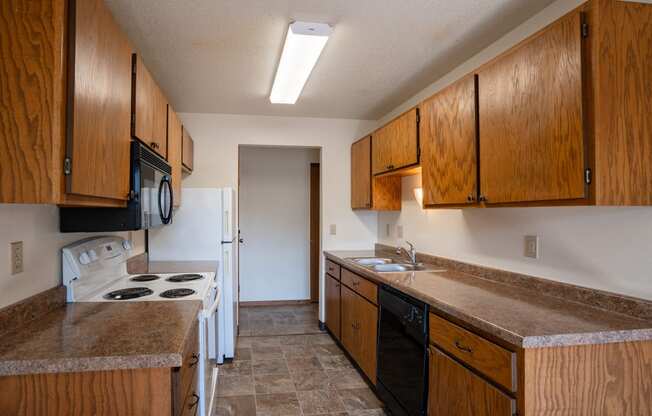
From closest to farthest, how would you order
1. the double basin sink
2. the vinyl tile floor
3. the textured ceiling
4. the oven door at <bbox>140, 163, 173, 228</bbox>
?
the oven door at <bbox>140, 163, 173, 228</bbox> < the textured ceiling < the vinyl tile floor < the double basin sink

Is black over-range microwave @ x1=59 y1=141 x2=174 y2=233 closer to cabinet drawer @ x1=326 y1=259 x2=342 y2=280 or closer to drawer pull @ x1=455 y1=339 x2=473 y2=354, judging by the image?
drawer pull @ x1=455 y1=339 x2=473 y2=354

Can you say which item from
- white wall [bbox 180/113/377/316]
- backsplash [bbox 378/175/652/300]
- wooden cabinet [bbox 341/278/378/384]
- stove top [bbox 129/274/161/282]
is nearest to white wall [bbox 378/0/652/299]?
backsplash [bbox 378/175/652/300]

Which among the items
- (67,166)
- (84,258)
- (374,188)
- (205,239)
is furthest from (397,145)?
(67,166)

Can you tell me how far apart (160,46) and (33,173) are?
5.52 feet

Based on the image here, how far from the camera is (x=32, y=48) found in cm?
115

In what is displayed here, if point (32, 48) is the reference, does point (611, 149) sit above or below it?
below

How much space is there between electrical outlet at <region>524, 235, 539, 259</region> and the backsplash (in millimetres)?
22

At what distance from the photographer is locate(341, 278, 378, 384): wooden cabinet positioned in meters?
2.80

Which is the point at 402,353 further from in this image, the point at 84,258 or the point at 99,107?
the point at 99,107

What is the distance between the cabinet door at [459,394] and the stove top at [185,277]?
1.55 m

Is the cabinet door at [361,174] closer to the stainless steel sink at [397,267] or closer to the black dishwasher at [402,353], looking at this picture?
the stainless steel sink at [397,267]

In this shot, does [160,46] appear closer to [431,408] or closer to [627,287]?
[431,408]

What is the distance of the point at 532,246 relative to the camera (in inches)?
82.1

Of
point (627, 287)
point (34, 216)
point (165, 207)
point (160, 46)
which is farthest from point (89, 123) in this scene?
point (627, 287)
